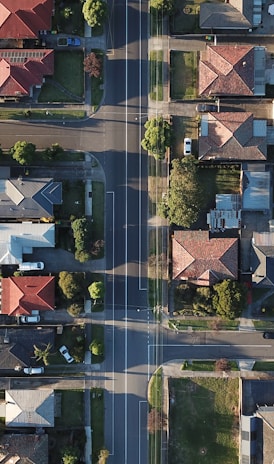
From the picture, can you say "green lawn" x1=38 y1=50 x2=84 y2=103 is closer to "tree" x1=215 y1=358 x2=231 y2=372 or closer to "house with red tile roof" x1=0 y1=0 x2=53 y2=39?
"house with red tile roof" x1=0 y1=0 x2=53 y2=39

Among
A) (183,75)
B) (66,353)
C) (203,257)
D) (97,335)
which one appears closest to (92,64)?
(183,75)

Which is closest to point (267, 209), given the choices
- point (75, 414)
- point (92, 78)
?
point (92, 78)

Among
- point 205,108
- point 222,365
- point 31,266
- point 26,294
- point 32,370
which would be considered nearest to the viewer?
point 26,294

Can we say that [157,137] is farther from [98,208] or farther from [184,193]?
[98,208]

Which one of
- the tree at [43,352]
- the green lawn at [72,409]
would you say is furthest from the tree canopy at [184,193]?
the green lawn at [72,409]

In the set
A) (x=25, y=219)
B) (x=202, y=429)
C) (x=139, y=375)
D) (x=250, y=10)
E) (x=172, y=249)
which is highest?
(x=250, y=10)

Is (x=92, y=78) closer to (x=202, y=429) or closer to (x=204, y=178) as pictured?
(x=204, y=178)
